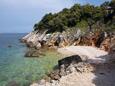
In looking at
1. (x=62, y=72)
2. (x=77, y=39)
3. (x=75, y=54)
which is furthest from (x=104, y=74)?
(x=77, y=39)

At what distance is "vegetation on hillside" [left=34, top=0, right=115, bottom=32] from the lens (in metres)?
63.0

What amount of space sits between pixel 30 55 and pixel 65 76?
2065cm

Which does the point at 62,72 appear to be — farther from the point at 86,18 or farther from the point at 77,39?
the point at 86,18

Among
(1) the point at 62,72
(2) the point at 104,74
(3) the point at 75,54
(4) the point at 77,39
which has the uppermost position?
(4) the point at 77,39

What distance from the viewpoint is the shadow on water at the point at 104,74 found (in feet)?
80.0

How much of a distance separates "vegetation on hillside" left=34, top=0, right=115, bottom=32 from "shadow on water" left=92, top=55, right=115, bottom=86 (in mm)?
29073

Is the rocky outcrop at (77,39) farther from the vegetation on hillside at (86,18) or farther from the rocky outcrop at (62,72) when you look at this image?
the rocky outcrop at (62,72)

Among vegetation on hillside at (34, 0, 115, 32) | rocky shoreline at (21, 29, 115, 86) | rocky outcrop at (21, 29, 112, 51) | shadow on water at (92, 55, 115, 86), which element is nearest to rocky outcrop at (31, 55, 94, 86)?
rocky shoreline at (21, 29, 115, 86)

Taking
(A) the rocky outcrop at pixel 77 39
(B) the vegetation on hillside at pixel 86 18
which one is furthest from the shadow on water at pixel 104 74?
(B) the vegetation on hillside at pixel 86 18

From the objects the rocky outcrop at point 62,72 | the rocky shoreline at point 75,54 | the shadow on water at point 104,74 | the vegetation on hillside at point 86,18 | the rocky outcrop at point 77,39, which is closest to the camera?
the shadow on water at point 104,74

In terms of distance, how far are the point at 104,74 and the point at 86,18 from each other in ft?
146

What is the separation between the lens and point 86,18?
2785 inches

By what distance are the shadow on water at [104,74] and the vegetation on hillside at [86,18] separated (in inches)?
1145

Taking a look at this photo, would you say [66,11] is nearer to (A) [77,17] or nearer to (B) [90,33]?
(A) [77,17]
